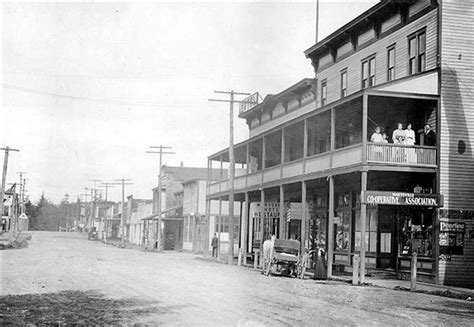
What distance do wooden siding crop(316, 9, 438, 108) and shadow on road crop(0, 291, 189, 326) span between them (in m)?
14.5

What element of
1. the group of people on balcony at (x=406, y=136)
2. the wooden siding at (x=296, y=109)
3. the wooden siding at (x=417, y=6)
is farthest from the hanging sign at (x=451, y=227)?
the wooden siding at (x=296, y=109)

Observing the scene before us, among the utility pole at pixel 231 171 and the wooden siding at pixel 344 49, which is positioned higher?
the wooden siding at pixel 344 49

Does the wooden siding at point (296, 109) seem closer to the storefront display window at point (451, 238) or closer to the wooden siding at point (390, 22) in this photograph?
the wooden siding at point (390, 22)

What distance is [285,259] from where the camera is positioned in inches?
976

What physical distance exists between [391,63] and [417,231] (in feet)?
23.3

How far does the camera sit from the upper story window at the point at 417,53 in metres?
23.3

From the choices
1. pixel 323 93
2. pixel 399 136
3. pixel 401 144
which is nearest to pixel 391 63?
pixel 399 136

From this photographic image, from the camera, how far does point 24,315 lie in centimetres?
1174

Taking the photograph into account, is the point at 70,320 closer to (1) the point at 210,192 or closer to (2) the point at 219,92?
(2) the point at 219,92

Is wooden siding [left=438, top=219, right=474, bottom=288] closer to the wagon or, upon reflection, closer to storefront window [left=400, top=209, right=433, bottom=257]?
storefront window [left=400, top=209, right=433, bottom=257]


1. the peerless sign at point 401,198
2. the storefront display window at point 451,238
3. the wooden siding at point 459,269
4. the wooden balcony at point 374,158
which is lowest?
the wooden siding at point 459,269

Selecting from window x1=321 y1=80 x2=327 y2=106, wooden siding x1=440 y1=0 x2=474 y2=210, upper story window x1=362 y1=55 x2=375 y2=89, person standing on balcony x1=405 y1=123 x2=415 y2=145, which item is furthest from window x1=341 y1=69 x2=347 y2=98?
person standing on balcony x1=405 y1=123 x2=415 y2=145

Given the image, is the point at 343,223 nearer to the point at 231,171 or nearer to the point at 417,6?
the point at 231,171

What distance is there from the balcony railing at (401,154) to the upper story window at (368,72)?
606cm
